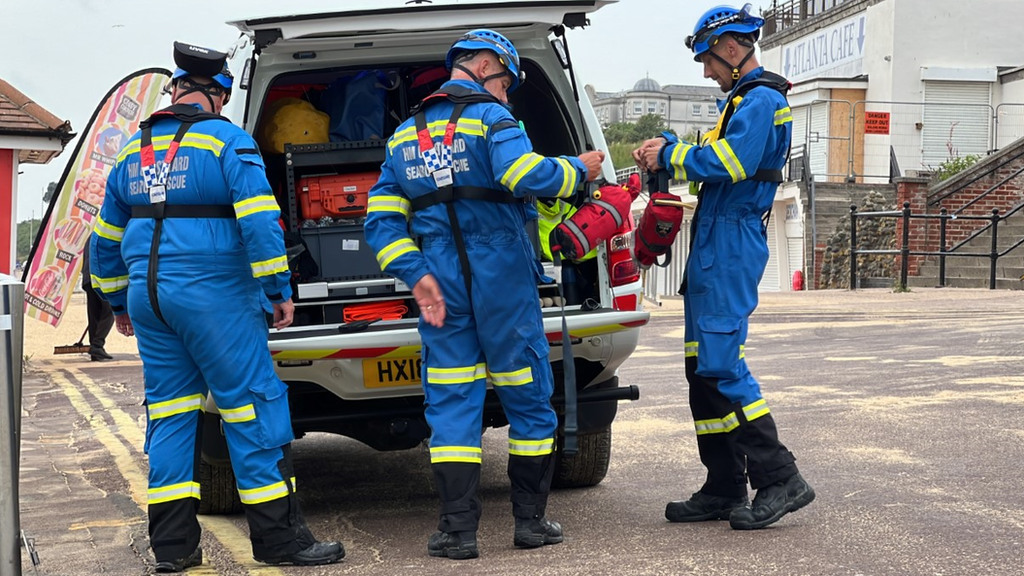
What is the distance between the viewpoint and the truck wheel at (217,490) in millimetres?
5684

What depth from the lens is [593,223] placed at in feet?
17.1

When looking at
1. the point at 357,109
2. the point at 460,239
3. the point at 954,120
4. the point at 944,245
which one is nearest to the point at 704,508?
the point at 460,239

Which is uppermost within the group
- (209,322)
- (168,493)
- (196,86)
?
(196,86)

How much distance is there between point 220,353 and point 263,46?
1.40 metres

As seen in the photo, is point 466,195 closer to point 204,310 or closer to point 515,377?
point 515,377

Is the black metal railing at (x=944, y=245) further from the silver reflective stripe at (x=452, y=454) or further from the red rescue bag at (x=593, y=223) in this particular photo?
the silver reflective stripe at (x=452, y=454)

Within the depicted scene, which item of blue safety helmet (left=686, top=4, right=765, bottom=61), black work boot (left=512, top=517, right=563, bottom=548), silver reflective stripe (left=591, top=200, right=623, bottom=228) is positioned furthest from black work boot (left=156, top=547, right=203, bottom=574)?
blue safety helmet (left=686, top=4, right=765, bottom=61)

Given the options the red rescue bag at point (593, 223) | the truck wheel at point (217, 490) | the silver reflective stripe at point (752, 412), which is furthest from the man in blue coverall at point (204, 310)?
the silver reflective stripe at point (752, 412)

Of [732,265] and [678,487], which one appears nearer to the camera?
[732,265]

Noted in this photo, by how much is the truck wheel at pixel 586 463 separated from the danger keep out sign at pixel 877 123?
1053 inches

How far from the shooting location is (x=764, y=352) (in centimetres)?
1234

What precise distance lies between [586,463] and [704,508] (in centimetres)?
86

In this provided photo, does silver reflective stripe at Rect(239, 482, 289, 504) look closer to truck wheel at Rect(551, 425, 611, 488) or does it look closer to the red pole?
truck wheel at Rect(551, 425, 611, 488)

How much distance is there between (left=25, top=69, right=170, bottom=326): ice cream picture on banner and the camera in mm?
14352
